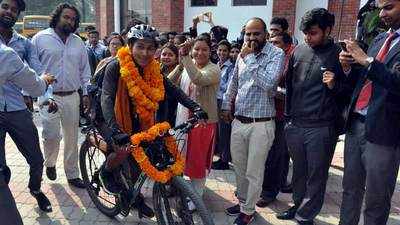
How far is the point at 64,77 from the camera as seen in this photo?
4.17 meters

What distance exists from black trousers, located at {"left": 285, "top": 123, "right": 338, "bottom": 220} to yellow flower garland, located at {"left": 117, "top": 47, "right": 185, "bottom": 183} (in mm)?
1073

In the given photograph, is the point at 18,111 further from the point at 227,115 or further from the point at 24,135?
the point at 227,115

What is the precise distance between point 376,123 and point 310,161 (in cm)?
84

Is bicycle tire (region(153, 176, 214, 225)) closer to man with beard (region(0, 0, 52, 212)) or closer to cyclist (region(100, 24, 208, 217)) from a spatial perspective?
cyclist (region(100, 24, 208, 217))

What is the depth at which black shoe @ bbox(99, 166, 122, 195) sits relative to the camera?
3.51 meters

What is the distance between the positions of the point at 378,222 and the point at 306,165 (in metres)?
0.84

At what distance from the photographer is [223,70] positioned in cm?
509

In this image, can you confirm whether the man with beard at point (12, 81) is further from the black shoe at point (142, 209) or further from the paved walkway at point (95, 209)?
the black shoe at point (142, 209)

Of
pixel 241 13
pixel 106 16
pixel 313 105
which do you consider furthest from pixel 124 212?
pixel 106 16

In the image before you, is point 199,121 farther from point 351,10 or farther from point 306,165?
point 351,10

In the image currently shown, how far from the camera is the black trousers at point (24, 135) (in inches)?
134

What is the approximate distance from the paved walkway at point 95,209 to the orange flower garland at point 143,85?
1176 mm

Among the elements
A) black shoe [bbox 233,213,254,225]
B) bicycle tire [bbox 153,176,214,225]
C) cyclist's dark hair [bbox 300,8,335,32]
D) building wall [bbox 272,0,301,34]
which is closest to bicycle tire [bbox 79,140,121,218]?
bicycle tire [bbox 153,176,214,225]

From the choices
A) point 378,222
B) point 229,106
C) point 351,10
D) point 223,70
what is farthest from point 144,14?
point 378,222
